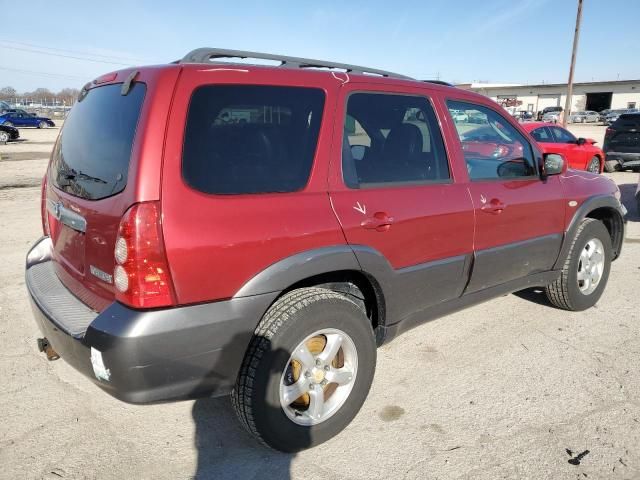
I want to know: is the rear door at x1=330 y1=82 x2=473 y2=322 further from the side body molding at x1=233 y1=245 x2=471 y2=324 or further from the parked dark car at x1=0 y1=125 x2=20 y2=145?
the parked dark car at x1=0 y1=125 x2=20 y2=145

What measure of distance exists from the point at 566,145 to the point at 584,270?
961cm

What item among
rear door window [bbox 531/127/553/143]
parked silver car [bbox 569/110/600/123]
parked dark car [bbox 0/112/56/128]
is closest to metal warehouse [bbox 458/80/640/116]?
parked silver car [bbox 569/110/600/123]

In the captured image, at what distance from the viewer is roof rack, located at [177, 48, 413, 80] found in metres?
2.35

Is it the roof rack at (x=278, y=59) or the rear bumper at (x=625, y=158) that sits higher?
the roof rack at (x=278, y=59)

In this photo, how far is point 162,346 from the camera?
198 cm

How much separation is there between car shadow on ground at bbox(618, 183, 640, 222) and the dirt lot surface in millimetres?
5377

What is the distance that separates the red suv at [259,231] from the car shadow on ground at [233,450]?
0.08 m

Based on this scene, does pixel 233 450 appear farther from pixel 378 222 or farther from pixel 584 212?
pixel 584 212

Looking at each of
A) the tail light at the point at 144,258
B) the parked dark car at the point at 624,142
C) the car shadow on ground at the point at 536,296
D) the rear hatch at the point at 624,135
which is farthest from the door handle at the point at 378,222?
the rear hatch at the point at 624,135

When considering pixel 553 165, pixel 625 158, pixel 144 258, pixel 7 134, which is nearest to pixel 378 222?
pixel 144 258

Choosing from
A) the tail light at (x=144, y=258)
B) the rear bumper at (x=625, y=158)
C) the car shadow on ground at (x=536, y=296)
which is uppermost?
the rear bumper at (x=625, y=158)

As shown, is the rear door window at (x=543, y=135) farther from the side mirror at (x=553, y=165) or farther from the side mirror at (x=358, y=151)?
the side mirror at (x=358, y=151)

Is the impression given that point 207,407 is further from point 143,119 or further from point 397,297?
point 143,119

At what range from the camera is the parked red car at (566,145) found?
481 inches
